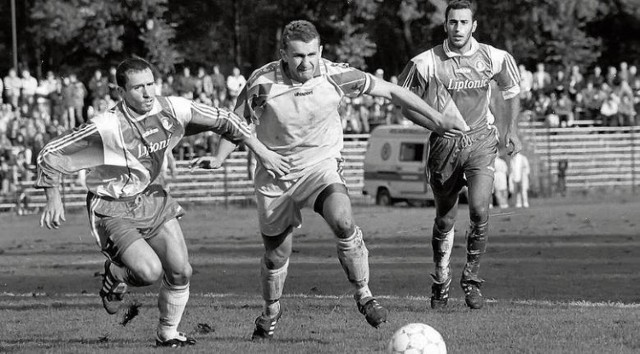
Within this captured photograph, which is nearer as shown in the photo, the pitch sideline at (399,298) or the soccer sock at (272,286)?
the soccer sock at (272,286)

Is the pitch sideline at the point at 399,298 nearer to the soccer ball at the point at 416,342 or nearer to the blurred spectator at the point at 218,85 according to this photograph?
the soccer ball at the point at 416,342

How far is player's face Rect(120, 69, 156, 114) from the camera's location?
27.5 feet

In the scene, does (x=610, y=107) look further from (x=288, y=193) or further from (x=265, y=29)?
(x=288, y=193)

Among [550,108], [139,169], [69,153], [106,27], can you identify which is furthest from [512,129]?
[106,27]

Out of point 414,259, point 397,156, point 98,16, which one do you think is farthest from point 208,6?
point 414,259

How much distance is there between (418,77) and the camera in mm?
10758

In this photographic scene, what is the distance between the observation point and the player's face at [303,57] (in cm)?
867

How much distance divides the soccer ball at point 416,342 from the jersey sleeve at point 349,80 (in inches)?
79.2

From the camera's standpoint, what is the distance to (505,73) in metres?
11.0

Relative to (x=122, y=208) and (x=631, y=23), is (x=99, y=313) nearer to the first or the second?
(x=122, y=208)

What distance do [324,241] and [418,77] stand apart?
40.0 feet

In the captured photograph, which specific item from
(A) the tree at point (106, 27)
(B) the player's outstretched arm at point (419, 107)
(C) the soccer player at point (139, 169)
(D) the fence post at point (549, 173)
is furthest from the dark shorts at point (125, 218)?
(A) the tree at point (106, 27)

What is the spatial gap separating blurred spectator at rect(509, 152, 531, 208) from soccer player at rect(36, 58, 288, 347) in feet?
88.3

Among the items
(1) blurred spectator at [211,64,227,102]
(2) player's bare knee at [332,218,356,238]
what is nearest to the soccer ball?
(2) player's bare knee at [332,218,356,238]
